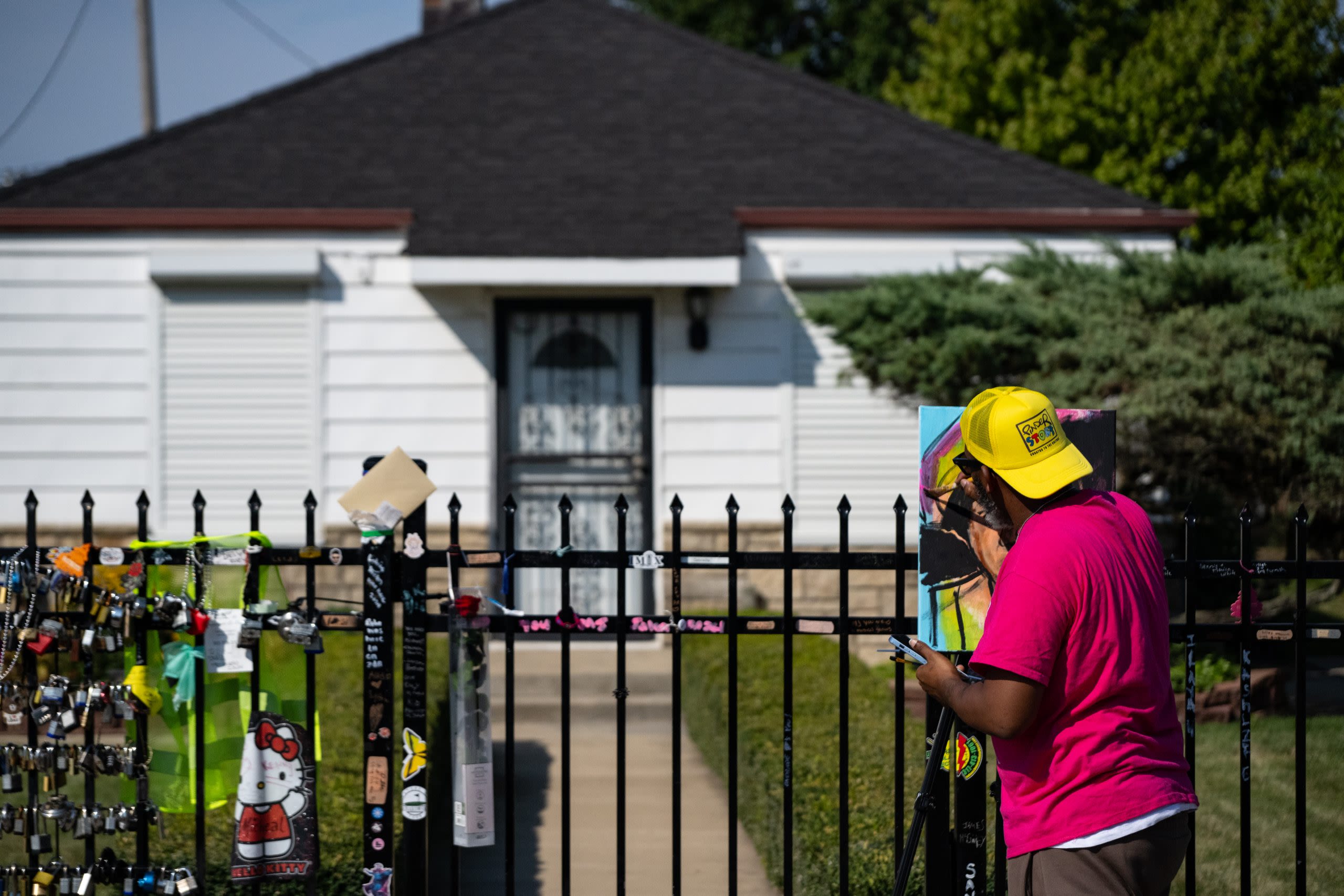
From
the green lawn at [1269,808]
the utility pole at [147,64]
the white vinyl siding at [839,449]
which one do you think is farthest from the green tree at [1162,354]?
the utility pole at [147,64]

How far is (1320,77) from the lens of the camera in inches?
468

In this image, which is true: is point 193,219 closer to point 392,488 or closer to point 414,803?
point 392,488

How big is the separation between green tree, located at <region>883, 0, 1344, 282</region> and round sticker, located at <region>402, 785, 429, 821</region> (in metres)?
9.23

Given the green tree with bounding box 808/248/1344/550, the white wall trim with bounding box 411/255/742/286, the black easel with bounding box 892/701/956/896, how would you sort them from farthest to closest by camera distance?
1. the white wall trim with bounding box 411/255/742/286
2. the green tree with bounding box 808/248/1344/550
3. the black easel with bounding box 892/701/956/896

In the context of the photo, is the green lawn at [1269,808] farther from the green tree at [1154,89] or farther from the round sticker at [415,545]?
the green tree at [1154,89]

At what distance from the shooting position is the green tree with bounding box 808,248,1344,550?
6902mm

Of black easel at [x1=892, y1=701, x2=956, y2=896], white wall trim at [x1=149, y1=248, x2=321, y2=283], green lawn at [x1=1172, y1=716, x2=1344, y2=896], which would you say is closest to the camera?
black easel at [x1=892, y1=701, x2=956, y2=896]

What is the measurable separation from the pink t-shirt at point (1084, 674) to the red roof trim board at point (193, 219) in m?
8.03

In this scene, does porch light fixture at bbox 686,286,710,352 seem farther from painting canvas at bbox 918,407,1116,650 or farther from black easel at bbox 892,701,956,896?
black easel at bbox 892,701,956,896

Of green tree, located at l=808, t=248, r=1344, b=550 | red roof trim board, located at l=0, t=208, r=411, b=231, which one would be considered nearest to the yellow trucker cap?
green tree, located at l=808, t=248, r=1344, b=550

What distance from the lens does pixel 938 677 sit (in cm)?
286

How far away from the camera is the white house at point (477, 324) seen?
9.80 metres

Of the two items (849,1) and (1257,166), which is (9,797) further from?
(849,1)

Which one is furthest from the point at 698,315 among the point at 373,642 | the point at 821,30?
the point at 821,30
